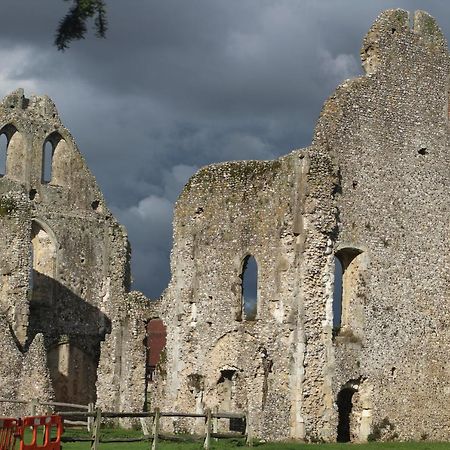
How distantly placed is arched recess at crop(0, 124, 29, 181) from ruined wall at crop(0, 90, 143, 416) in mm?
32

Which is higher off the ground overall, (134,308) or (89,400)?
(134,308)

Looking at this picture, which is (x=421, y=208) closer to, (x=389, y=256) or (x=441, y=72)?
(x=389, y=256)

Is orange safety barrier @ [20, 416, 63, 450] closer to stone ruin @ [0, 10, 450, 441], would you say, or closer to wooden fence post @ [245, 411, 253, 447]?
wooden fence post @ [245, 411, 253, 447]

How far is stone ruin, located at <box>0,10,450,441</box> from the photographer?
2600 cm

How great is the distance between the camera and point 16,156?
37.5 meters

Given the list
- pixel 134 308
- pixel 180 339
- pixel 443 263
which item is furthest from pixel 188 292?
pixel 443 263

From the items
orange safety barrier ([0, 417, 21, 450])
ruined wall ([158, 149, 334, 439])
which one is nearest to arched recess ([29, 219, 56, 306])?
ruined wall ([158, 149, 334, 439])

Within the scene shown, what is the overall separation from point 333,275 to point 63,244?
12964 millimetres

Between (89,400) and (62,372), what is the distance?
117cm

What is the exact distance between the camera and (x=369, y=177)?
90.8 ft

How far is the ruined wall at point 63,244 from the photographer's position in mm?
35500

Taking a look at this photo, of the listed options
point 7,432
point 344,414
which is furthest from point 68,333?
point 7,432

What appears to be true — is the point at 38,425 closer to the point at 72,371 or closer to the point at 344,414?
the point at 344,414

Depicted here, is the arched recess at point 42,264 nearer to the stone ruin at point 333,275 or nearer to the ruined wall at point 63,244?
the ruined wall at point 63,244
